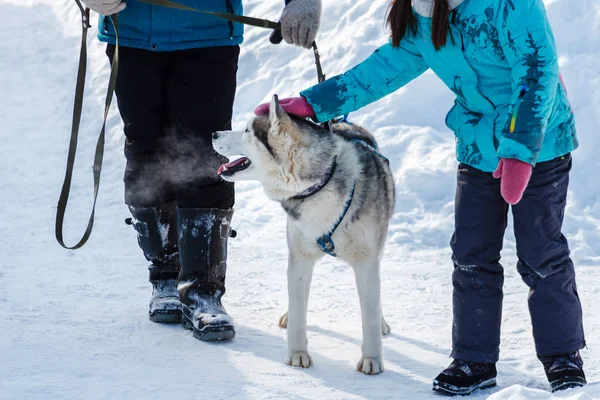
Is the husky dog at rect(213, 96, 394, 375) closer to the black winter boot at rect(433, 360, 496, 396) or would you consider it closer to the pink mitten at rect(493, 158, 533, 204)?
the black winter boot at rect(433, 360, 496, 396)

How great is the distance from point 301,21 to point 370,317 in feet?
3.96

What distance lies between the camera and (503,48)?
8.96ft

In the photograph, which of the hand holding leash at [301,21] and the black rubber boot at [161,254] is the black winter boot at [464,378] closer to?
the black rubber boot at [161,254]

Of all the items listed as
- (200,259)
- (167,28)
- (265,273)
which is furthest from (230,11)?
(265,273)

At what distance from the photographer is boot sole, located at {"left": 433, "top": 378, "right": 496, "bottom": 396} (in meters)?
2.92

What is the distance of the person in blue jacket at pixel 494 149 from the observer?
2.65 metres

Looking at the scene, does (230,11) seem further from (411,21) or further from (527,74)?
(527,74)

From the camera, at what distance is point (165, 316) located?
3.70 m

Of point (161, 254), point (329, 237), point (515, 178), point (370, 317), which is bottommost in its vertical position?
point (370, 317)

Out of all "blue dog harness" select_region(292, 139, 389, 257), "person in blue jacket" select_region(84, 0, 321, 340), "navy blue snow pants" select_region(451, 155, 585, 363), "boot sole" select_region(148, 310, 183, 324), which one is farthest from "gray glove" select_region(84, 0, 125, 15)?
"navy blue snow pants" select_region(451, 155, 585, 363)

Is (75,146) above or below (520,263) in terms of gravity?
above

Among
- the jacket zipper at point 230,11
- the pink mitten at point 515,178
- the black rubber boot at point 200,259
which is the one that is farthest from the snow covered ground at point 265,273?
the jacket zipper at point 230,11

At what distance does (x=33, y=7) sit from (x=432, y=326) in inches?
359

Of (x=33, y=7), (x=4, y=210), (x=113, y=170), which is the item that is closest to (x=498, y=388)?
(x=4, y=210)
